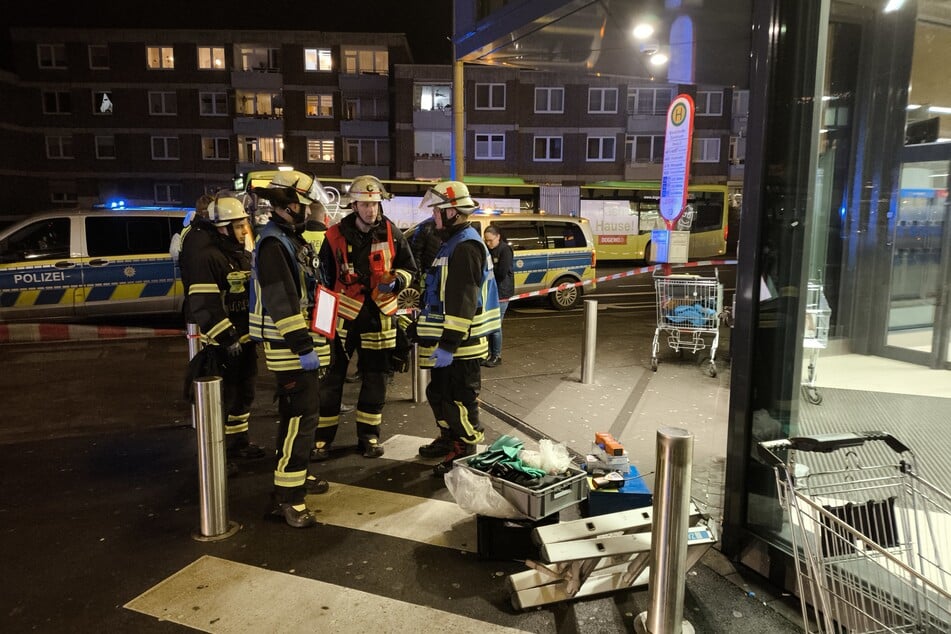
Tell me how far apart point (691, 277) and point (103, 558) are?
708 centimetres

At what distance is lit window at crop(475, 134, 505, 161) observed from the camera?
129 feet

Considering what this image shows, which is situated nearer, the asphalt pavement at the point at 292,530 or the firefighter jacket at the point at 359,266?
the asphalt pavement at the point at 292,530

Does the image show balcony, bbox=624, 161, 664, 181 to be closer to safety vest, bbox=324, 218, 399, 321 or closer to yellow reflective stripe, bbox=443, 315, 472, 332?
safety vest, bbox=324, 218, 399, 321

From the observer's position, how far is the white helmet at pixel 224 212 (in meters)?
5.10

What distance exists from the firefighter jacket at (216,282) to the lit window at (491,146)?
35.4m

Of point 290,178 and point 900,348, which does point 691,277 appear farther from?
point 290,178

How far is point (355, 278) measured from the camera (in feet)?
17.0

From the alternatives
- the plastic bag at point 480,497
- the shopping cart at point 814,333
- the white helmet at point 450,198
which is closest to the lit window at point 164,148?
the white helmet at point 450,198

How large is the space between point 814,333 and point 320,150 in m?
39.4

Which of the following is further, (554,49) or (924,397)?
(554,49)

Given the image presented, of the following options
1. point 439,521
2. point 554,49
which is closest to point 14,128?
point 554,49

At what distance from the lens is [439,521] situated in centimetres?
431

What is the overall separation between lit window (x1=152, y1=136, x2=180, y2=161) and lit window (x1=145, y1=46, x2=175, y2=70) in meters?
4.39

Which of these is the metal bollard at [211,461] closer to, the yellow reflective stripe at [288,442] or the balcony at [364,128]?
the yellow reflective stripe at [288,442]
